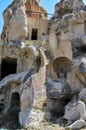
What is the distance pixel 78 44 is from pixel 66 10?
7053 millimetres

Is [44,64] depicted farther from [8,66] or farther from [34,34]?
[34,34]

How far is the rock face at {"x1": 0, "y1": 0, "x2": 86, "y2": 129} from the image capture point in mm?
22609

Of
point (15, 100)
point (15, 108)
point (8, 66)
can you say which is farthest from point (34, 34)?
point (15, 108)

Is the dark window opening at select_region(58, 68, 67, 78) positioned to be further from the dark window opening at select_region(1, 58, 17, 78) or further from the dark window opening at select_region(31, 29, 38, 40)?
the dark window opening at select_region(31, 29, 38, 40)

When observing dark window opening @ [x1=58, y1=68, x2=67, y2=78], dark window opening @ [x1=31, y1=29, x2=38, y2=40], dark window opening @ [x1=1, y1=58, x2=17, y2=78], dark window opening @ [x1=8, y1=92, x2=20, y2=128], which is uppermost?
dark window opening @ [x1=31, y1=29, x2=38, y2=40]

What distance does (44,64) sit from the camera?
24703mm

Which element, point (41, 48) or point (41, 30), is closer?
point (41, 48)

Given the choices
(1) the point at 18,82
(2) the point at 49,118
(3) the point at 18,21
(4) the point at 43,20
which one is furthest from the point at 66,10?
(2) the point at 49,118

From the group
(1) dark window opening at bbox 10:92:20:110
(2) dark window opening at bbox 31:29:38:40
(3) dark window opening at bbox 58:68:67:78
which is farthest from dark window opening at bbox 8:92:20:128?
(2) dark window opening at bbox 31:29:38:40

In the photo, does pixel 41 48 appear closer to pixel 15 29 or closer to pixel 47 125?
pixel 15 29

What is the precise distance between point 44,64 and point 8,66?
6149 millimetres

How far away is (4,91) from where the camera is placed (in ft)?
83.5

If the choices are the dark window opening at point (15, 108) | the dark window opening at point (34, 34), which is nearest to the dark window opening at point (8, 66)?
the dark window opening at point (34, 34)

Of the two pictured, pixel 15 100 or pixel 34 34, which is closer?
pixel 15 100
